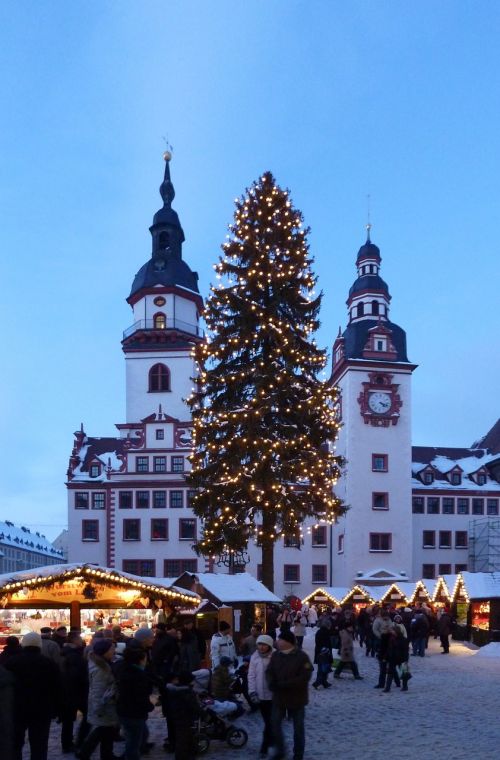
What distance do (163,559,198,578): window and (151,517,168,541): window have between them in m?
1.43

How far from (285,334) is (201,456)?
4.68m

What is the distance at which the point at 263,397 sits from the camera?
85.5 ft

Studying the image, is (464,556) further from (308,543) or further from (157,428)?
(157,428)

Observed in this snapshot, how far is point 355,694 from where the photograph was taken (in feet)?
58.3

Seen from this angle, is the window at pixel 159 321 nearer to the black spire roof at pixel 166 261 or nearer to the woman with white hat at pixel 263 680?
the black spire roof at pixel 166 261

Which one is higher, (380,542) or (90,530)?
(90,530)

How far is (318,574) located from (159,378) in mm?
16027

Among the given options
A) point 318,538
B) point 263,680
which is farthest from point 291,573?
point 263,680

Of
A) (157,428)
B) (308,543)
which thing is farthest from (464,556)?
(157,428)

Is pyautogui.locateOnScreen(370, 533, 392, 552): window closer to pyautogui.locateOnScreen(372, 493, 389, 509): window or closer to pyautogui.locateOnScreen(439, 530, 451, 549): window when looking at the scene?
pyautogui.locateOnScreen(372, 493, 389, 509): window

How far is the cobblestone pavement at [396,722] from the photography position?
37.6ft

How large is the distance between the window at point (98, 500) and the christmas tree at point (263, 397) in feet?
89.6

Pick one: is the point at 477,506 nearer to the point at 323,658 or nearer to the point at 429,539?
the point at 429,539

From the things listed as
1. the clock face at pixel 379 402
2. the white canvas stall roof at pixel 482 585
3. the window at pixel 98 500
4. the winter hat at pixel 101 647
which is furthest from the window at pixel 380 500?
the winter hat at pixel 101 647
